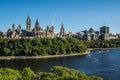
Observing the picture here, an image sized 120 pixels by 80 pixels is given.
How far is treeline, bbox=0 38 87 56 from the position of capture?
345 feet

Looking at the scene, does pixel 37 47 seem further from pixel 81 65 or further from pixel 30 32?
pixel 30 32

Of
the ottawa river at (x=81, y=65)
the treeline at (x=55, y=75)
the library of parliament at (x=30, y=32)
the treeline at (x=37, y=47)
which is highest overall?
the library of parliament at (x=30, y=32)

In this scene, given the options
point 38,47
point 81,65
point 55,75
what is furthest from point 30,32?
point 55,75

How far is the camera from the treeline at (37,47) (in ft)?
345

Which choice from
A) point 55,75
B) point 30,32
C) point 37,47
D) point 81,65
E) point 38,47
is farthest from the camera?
point 30,32

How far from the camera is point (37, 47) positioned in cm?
11206

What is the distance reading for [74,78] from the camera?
127ft

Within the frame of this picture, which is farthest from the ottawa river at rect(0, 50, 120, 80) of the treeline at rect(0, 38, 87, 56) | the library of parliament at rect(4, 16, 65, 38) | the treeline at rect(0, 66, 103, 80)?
the library of parliament at rect(4, 16, 65, 38)

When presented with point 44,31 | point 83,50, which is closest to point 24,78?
point 83,50

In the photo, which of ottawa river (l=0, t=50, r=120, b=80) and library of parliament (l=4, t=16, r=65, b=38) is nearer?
ottawa river (l=0, t=50, r=120, b=80)

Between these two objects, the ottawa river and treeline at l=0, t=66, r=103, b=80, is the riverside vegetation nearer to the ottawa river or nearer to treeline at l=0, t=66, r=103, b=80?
the ottawa river

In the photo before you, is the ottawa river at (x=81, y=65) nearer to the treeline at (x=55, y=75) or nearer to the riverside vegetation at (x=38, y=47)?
the treeline at (x=55, y=75)

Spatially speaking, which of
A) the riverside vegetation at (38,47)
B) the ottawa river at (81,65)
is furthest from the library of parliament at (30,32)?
the ottawa river at (81,65)

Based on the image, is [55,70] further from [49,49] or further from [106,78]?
[49,49]
